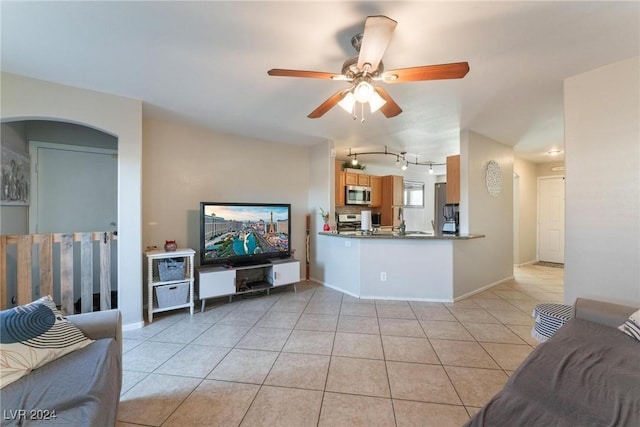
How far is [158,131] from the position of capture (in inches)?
133

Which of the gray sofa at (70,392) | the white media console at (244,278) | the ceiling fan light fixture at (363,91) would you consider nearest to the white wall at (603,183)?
the ceiling fan light fixture at (363,91)

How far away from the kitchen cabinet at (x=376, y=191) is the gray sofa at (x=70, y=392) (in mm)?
5324

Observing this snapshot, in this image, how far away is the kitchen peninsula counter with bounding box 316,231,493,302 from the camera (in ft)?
11.6

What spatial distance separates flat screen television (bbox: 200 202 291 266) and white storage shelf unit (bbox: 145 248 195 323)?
0.93 ft

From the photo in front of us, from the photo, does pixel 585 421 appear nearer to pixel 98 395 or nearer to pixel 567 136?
pixel 98 395

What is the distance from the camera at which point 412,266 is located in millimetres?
3623

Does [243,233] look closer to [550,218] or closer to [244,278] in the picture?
[244,278]

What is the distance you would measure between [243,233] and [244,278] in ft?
2.71

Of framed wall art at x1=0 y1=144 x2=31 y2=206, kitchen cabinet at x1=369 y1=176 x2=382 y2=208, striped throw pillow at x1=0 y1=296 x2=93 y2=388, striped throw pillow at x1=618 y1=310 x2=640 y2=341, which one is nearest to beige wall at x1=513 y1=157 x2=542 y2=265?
kitchen cabinet at x1=369 y1=176 x2=382 y2=208

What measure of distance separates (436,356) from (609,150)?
2.25m

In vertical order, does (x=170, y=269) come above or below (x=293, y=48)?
below

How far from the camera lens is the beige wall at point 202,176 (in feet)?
11.0

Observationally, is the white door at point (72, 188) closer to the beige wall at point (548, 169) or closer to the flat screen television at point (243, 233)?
the flat screen television at point (243, 233)

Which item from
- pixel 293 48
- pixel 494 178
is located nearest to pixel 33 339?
pixel 293 48
